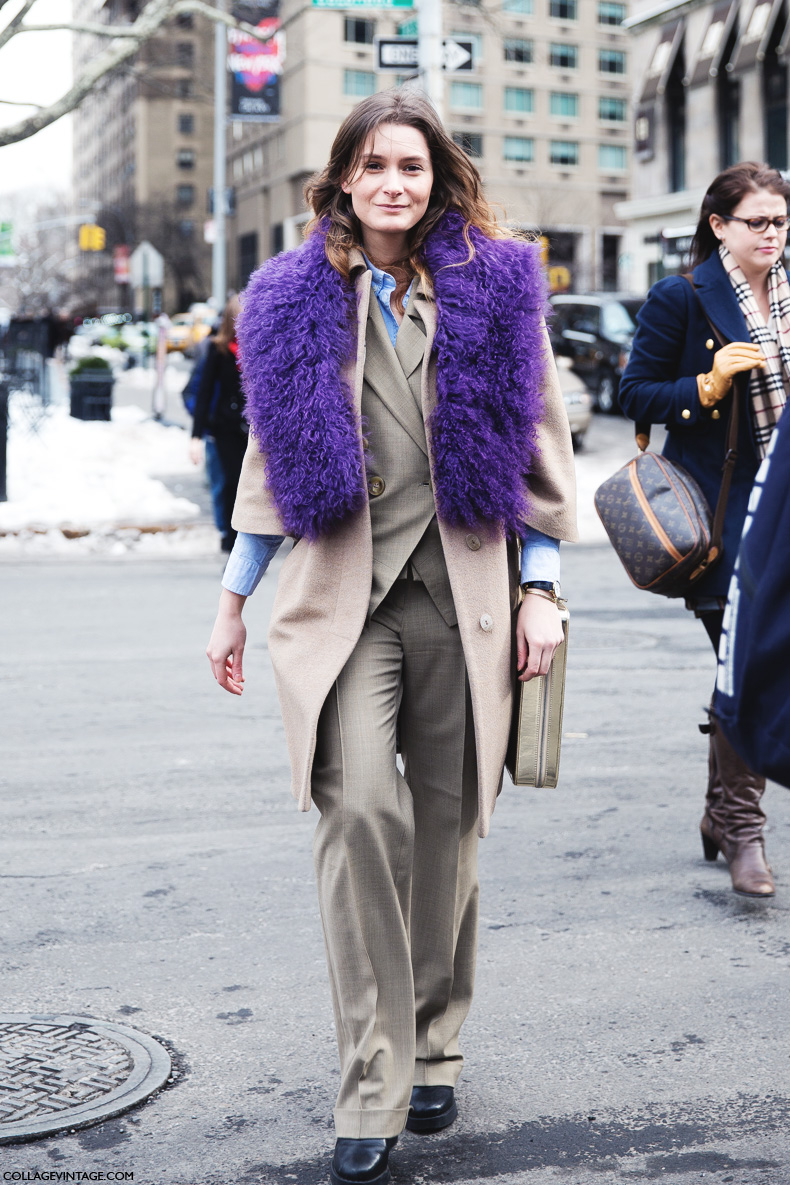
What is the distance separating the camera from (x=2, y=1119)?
316 cm

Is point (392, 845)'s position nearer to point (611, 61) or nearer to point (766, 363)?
point (766, 363)

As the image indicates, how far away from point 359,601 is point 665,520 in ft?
5.61

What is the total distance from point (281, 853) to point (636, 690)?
3097 millimetres

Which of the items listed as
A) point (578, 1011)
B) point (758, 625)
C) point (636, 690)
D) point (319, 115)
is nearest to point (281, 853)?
point (578, 1011)

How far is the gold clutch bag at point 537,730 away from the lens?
3131mm

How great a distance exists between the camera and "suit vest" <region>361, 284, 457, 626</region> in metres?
3.04

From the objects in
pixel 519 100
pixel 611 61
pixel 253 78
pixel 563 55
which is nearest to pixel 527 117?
pixel 519 100

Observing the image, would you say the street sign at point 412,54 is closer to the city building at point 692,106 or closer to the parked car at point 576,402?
the parked car at point 576,402

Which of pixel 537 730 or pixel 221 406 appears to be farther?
pixel 221 406

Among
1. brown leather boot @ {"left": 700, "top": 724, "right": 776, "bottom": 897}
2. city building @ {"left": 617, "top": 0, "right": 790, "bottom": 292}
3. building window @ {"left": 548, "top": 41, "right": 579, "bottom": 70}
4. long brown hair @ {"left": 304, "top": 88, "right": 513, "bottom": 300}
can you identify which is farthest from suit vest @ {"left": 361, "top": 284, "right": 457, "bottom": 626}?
building window @ {"left": 548, "top": 41, "right": 579, "bottom": 70}

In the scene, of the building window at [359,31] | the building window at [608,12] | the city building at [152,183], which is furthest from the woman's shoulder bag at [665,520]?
the building window at [608,12]

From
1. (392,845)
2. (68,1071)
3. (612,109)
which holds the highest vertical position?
(612,109)

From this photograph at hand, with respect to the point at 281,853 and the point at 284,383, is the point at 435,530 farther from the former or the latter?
the point at 281,853

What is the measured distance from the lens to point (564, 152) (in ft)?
280
